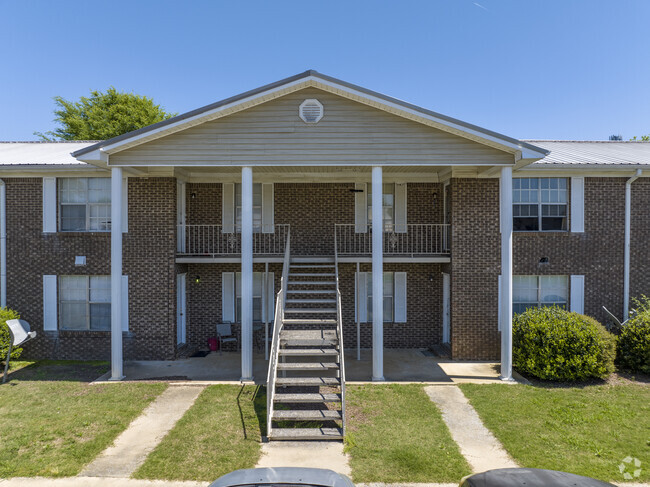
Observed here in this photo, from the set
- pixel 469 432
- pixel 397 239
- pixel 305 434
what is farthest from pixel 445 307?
pixel 305 434

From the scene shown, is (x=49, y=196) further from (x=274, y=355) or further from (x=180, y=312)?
(x=274, y=355)

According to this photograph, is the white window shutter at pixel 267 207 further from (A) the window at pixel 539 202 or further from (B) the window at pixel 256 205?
(A) the window at pixel 539 202

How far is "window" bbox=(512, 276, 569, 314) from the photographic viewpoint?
12.0 meters

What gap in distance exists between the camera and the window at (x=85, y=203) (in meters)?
11.9

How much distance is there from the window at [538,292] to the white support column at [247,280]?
7.54 meters

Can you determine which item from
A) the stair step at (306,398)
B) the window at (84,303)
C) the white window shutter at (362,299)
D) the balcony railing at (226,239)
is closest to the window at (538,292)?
the white window shutter at (362,299)

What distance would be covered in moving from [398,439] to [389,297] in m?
6.26

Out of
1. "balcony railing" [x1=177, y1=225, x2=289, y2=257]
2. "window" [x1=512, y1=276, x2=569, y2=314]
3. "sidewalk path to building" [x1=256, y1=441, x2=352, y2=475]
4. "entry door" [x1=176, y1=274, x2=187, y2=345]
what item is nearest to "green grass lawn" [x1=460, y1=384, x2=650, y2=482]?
"sidewalk path to building" [x1=256, y1=441, x2=352, y2=475]

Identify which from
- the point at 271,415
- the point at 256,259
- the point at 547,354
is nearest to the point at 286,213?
the point at 256,259

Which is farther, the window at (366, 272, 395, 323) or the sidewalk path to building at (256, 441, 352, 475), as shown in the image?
the window at (366, 272, 395, 323)

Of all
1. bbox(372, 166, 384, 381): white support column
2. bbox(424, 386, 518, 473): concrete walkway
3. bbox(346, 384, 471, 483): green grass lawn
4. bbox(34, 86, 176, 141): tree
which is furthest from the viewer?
bbox(34, 86, 176, 141): tree

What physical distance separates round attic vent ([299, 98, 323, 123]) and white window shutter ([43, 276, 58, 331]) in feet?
27.9

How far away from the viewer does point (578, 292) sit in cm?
1185

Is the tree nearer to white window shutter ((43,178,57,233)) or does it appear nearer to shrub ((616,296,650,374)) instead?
white window shutter ((43,178,57,233))
